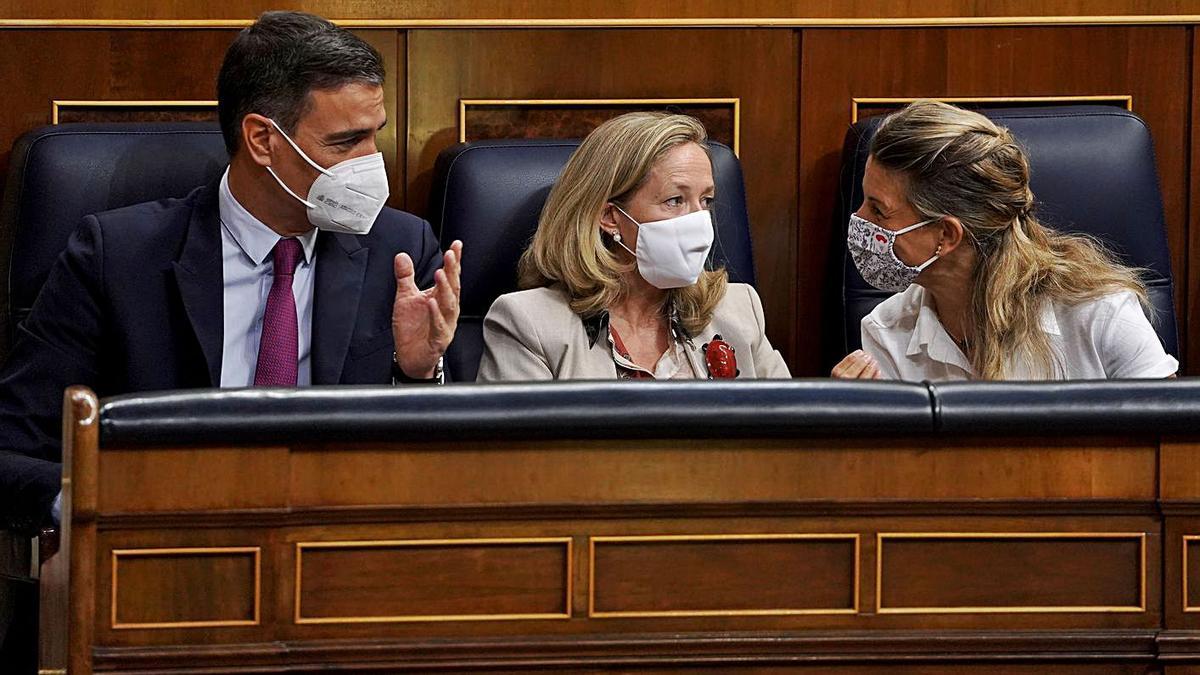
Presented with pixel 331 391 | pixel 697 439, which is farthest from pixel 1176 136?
pixel 331 391

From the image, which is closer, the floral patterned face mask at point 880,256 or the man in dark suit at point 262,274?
the man in dark suit at point 262,274

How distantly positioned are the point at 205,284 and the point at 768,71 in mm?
1110

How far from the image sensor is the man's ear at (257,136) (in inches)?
80.4

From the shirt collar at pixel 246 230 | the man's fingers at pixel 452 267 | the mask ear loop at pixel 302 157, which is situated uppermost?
the mask ear loop at pixel 302 157

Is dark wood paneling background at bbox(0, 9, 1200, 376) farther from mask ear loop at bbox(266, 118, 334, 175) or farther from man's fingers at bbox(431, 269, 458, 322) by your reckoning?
man's fingers at bbox(431, 269, 458, 322)

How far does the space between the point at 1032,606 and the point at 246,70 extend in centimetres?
133

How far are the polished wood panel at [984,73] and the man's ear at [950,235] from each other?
0.33 m

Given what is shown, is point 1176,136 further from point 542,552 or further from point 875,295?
point 542,552

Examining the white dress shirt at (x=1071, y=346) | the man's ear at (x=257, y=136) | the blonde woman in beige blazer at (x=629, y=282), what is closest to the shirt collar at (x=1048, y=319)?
the white dress shirt at (x=1071, y=346)

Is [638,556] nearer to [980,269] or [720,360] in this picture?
[720,360]

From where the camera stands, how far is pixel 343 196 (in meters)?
2.02

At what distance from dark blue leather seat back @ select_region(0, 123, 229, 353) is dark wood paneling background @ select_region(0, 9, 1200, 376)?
0.25 m

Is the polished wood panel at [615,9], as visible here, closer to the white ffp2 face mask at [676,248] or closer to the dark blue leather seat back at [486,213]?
the dark blue leather seat back at [486,213]

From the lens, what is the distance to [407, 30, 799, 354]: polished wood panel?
2502mm
